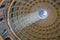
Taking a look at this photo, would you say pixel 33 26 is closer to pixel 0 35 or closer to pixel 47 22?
pixel 47 22

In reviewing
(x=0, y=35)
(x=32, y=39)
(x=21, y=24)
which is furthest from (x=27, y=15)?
(x=0, y=35)

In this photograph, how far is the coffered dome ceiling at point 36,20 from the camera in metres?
11.8

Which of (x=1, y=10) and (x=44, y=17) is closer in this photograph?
(x=1, y=10)

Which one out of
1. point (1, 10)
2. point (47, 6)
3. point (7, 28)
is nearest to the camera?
point (1, 10)

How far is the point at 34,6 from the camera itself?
479 inches

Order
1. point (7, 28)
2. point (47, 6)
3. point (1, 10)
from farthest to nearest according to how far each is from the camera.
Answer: point (47, 6) < point (7, 28) < point (1, 10)

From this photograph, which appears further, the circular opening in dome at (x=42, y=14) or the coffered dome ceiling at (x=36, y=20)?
the circular opening in dome at (x=42, y=14)

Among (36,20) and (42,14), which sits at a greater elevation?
(42,14)

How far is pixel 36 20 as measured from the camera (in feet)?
40.9

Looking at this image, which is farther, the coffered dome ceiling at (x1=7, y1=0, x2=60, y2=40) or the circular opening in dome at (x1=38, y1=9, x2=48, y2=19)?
the circular opening in dome at (x1=38, y1=9, x2=48, y2=19)

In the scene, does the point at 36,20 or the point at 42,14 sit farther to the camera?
the point at 42,14

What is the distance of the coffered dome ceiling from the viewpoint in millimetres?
11823

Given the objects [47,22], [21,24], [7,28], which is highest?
[47,22]

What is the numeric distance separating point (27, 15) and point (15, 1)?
1.70 m
